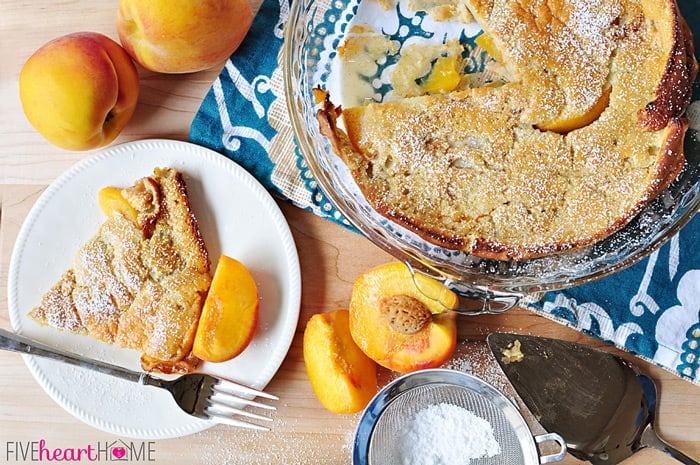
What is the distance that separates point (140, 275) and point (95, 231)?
145 millimetres

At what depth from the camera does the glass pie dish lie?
4.03 feet

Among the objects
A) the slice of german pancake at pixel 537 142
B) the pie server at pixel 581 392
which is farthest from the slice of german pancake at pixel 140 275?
the pie server at pixel 581 392

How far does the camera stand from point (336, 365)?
4.41 ft

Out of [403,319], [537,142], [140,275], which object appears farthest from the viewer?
[140,275]

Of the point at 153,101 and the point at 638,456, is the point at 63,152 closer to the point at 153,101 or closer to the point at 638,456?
the point at 153,101

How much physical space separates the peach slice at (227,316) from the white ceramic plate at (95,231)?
2.5 inches

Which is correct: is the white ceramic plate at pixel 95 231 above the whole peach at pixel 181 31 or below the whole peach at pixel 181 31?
below

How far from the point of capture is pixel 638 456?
1.42 meters

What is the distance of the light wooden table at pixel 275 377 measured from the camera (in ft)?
4.71

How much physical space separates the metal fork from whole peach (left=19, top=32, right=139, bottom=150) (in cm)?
41

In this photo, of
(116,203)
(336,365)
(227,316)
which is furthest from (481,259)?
(116,203)

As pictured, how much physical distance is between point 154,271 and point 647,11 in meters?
1.02

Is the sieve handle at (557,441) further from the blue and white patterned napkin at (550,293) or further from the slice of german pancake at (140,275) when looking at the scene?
the slice of german pancake at (140,275)

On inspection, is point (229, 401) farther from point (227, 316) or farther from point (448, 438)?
point (448, 438)
